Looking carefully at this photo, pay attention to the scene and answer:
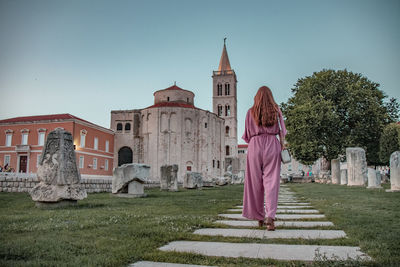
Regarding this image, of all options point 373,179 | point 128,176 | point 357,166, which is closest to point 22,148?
point 128,176

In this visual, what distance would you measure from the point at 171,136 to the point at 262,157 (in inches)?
1705

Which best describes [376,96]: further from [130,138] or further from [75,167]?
[130,138]

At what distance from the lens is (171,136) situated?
47250mm

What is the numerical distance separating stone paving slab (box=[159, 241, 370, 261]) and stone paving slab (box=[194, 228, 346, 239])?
47cm

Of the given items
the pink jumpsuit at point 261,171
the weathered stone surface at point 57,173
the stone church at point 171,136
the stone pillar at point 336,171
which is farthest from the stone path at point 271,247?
the stone church at point 171,136

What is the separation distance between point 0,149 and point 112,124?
640 inches

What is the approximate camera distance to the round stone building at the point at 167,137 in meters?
47.2

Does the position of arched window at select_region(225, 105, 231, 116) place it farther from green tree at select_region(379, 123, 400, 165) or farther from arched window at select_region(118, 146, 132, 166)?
green tree at select_region(379, 123, 400, 165)

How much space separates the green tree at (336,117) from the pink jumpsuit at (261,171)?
21.6 metres

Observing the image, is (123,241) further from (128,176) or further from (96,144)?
(96,144)

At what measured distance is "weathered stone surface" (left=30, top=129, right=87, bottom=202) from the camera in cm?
671

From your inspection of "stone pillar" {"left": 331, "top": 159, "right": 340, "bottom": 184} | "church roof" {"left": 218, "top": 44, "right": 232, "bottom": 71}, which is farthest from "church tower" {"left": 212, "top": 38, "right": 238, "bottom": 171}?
"stone pillar" {"left": 331, "top": 159, "right": 340, "bottom": 184}

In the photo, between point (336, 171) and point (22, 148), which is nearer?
point (336, 171)

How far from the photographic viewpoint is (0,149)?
1534 inches
